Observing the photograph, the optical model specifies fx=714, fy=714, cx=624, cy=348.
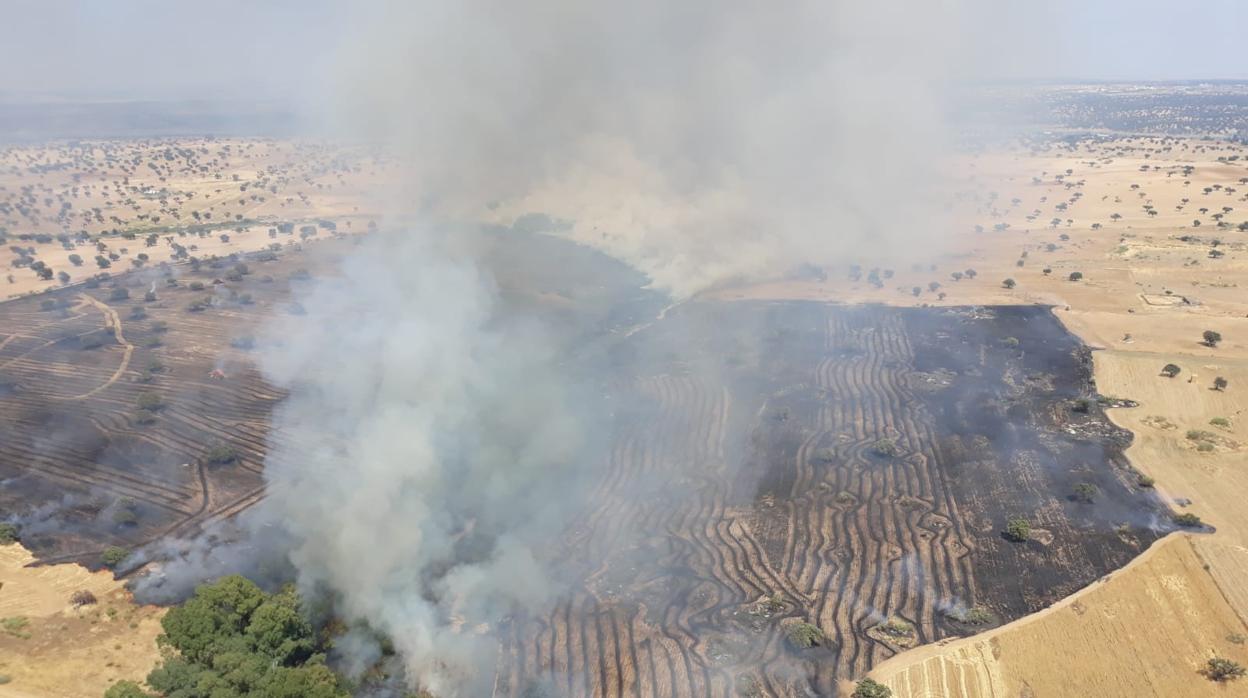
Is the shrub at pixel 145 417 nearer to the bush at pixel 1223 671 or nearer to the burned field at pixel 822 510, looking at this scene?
the burned field at pixel 822 510

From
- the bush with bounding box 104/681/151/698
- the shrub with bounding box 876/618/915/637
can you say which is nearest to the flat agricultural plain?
the shrub with bounding box 876/618/915/637

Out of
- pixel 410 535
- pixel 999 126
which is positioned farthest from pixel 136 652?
pixel 999 126

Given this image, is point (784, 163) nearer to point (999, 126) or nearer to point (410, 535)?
point (410, 535)

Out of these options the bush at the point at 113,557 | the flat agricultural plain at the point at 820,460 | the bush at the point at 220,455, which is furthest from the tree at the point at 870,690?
the bush at the point at 220,455

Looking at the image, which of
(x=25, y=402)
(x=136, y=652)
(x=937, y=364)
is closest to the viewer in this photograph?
(x=136, y=652)

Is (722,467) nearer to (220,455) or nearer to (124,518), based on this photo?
(220,455)

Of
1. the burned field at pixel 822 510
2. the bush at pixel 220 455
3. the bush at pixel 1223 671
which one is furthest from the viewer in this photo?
the bush at pixel 220 455

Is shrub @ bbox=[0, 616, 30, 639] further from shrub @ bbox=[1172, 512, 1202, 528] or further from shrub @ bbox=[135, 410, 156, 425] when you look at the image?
shrub @ bbox=[1172, 512, 1202, 528]
